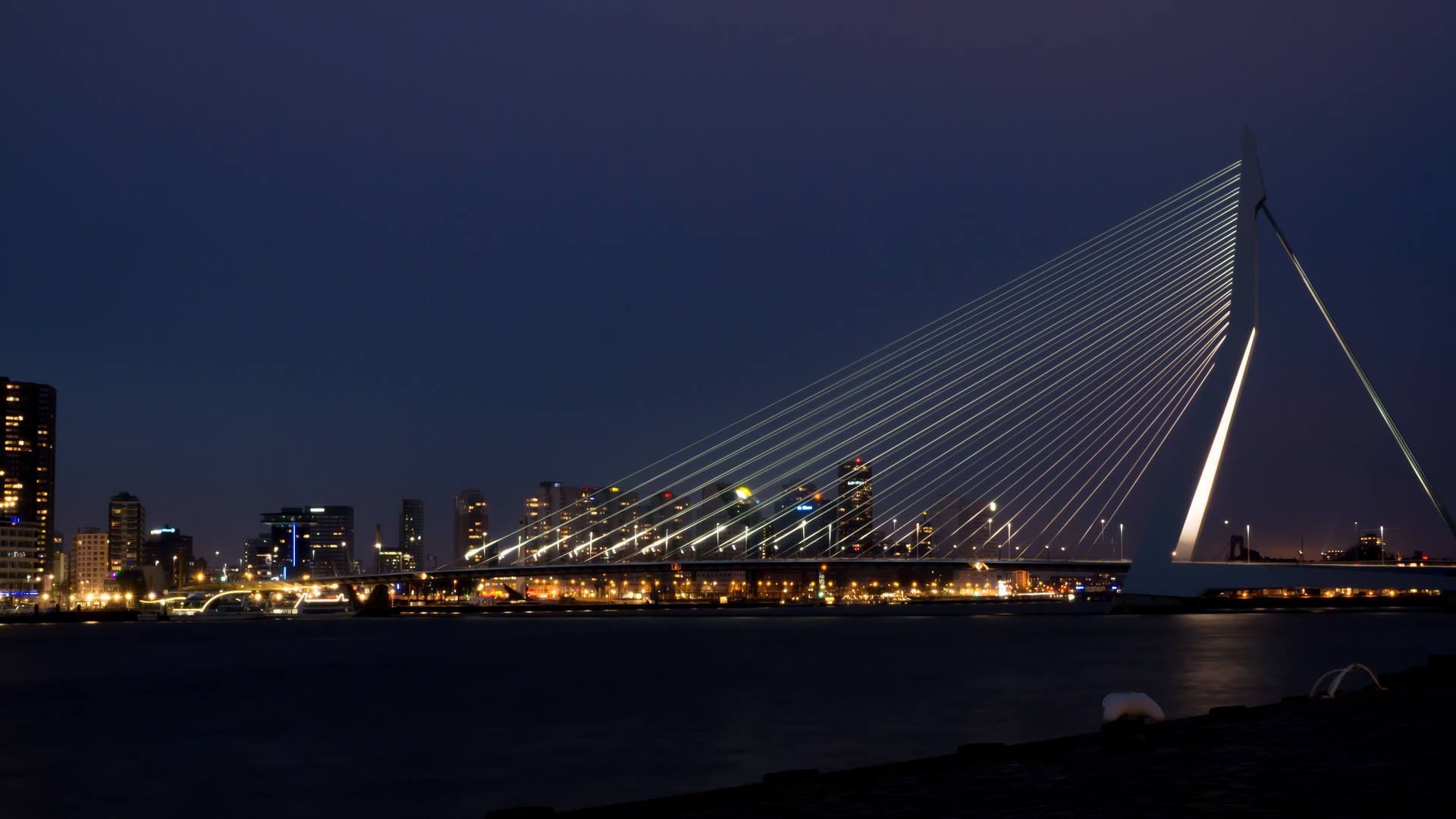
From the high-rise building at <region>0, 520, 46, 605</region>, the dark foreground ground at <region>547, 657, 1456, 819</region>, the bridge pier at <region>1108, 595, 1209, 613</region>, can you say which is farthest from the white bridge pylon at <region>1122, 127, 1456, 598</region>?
the high-rise building at <region>0, 520, 46, 605</region>

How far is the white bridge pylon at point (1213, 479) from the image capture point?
151 ft

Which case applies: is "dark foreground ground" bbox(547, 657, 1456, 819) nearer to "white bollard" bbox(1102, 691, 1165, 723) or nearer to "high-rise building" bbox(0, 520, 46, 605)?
"white bollard" bbox(1102, 691, 1165, 723)

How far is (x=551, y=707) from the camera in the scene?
24.3 metres

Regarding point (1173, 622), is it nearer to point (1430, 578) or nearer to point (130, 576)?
point (1430, 578)

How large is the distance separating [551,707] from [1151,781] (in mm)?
16613

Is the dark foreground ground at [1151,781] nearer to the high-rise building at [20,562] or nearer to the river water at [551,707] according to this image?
the river water at [551,707]

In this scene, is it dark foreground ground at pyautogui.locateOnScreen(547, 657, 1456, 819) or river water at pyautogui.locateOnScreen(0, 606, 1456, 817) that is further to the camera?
river water at pyautogui.locateOnScreen(0, 606, 1456, 817)

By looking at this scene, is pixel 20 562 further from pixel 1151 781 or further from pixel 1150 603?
pixel 1151 781

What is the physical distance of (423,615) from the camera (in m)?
114

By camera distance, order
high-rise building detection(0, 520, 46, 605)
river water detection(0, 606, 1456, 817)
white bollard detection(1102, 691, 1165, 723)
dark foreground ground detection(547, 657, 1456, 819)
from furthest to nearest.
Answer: high-rise building detection(0, 520, 46, 605) < river water detection(0, 606, 1456, 817) < white bollard detection(1102, 691, 1165, 723) < dark foreground ground detection(547, 657, 1456, 819)

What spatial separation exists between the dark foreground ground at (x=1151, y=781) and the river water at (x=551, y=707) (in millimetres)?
4046

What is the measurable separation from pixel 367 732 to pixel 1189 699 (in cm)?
1500

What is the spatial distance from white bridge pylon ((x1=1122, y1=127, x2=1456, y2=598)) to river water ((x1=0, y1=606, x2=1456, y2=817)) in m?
2.49

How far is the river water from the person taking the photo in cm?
1473
